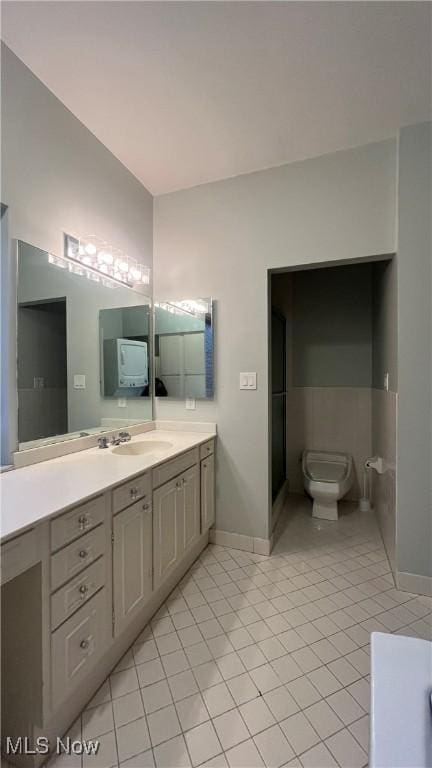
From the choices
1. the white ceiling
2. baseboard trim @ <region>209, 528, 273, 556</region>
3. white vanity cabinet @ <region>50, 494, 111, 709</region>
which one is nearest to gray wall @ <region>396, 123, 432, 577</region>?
the white ceiling

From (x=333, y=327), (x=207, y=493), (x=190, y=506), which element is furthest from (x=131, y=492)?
(x=333, y=327)

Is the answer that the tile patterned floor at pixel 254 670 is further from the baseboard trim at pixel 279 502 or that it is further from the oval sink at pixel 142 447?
the oval sink at pixel 142 447

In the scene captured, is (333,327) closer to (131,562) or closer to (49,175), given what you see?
(49,175)

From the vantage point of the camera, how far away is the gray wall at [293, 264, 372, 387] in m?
3.12

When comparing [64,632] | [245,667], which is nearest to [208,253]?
[64,632]

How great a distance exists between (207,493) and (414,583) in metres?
1.34

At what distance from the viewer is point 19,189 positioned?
146cm

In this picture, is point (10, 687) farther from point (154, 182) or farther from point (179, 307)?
point (154, 182)

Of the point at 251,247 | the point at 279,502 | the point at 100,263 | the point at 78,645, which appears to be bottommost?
the point at 279,502

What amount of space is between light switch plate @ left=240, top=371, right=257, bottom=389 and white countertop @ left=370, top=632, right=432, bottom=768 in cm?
158

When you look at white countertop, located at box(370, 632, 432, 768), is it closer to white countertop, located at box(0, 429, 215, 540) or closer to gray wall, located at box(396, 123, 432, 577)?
white countertop, located at box(0, 429, 215, 540)

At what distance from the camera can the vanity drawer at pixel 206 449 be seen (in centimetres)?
212

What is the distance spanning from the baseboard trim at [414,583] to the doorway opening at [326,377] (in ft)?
2.85

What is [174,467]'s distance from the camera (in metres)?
1.76
